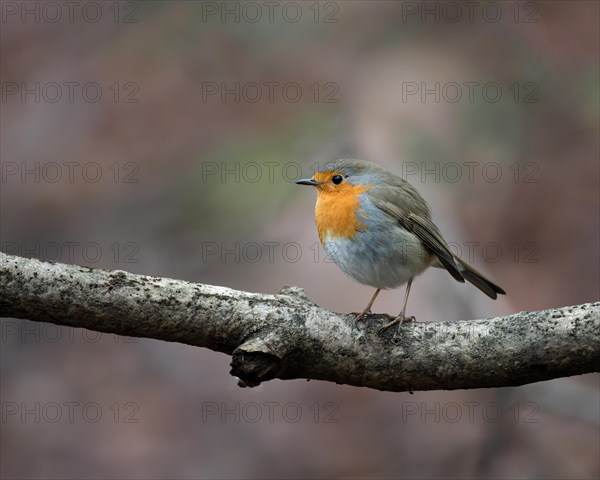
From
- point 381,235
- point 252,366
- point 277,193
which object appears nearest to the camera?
point 252,366

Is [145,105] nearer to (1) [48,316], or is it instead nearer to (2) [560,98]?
(2) [560,98]

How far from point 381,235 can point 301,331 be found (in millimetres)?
1073

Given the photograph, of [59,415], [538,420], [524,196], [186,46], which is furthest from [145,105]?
[538,420]

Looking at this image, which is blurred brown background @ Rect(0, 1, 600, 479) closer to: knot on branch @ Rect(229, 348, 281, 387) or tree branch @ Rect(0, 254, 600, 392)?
tree branch @ Rect(0, 254, 600, 392)

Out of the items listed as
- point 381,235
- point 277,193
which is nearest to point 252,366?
point 381,235

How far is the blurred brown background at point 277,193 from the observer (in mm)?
4551

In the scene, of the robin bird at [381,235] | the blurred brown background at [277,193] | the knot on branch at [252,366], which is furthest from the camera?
the blurred brown background at [277,193]

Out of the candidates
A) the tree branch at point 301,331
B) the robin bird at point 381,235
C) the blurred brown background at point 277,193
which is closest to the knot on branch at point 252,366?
the tree branch at point 301,331

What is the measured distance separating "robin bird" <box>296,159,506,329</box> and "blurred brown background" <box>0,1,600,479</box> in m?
0.30

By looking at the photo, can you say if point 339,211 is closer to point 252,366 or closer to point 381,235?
point 381,235

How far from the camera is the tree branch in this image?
2645 millimetres

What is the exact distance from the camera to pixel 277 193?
14.6 feet

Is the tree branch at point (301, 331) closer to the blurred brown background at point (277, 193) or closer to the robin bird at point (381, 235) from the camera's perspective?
the robin bird at point (381, 235)

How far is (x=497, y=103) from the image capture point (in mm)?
5523
